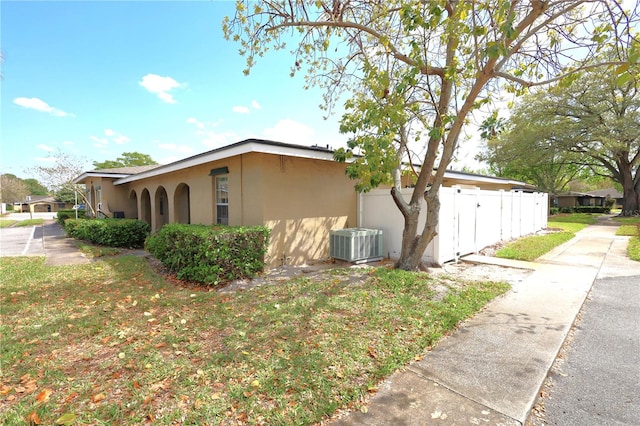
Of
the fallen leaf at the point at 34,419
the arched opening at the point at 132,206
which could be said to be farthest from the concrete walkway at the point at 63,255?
the fallen leaf at the point at 34,419

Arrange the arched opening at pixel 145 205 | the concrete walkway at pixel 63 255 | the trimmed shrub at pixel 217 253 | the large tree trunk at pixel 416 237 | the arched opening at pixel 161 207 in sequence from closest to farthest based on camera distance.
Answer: the trimmed shrub at pixel 217 253 → the large tree trunk at pixel 416 237 → the concrete walkway at pixel 63 255 → the arched opening at pixel 161 207 → the arched opening at pixel 145 205

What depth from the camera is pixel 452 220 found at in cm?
793

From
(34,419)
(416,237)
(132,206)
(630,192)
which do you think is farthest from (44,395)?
(630,192)

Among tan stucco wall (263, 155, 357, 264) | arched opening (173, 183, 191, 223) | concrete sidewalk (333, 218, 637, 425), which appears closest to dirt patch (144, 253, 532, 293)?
tan stucco wall (263, 155, 357, 264)

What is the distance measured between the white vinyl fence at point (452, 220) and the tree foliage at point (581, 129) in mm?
13711

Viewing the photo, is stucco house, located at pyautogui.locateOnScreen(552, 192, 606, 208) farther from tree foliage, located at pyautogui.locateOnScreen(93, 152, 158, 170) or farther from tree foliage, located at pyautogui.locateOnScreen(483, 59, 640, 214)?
tree foliage, located at pyautogui.locateOnScreen(93, 152, 158, 170)

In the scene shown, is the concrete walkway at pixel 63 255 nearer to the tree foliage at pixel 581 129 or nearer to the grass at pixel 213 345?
the grass at pixel 213 345

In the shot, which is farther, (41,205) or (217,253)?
(41,205)

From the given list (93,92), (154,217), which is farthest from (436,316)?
(93,92)

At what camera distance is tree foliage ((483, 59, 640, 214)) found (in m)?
21.5

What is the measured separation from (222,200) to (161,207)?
7.30m

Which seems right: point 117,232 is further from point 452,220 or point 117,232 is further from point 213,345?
point 452,220

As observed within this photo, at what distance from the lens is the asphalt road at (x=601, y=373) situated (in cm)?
237

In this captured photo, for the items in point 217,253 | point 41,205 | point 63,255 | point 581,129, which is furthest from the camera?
point 41,205
